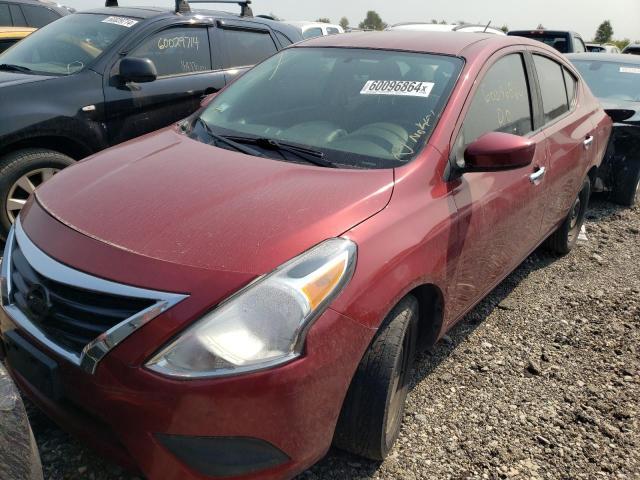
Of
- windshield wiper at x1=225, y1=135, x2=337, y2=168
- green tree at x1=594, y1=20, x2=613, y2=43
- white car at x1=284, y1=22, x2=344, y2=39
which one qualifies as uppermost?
windshield wiper at x1=225, y1=135, x2=337, y2=168

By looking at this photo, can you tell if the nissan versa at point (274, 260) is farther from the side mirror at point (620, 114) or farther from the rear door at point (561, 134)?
the side mirror at point (620, 114)

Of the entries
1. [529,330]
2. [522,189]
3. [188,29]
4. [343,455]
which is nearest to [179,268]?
[343,455]

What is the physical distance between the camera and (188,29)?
4.97 meters

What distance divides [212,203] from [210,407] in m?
0.76

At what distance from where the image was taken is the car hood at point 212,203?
1819mm

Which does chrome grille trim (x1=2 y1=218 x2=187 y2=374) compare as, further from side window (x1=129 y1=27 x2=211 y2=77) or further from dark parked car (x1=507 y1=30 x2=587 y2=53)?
dark parked car (x1=507 y1=30 x2=587 y2=53)

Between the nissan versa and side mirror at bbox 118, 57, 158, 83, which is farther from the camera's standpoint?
side mirror at bbox 118, 57, 158, 83

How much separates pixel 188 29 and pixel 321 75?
2447mm

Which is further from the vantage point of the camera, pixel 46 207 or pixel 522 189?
pixel 522 189

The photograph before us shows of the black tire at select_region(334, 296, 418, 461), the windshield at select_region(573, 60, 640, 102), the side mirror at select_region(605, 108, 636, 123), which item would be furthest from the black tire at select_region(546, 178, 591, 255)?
the black tire at select_region(334, 296, 418, 461)

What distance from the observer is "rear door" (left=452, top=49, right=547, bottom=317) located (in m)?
2.55

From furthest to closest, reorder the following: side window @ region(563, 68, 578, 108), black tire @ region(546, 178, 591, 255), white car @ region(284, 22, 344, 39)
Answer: white car @ region(284, 22, 344, 39) < black tire @ region(546, 178, 591, 255) < side window @ region(563, 68, 578, 108)

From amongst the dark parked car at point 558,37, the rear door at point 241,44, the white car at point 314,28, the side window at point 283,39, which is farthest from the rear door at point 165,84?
the dark parked car at point 558,37

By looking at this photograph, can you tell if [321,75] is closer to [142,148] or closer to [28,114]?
[142,148]
